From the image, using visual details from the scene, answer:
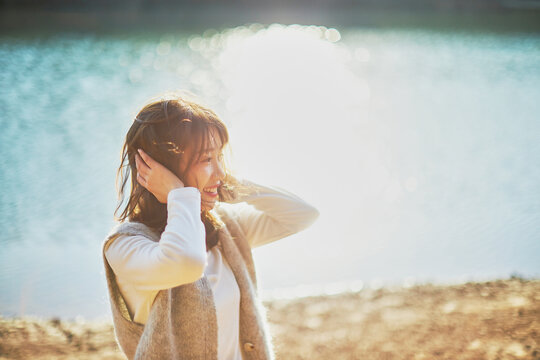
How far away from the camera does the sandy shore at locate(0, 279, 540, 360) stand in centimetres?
373

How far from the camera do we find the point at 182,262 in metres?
1.47

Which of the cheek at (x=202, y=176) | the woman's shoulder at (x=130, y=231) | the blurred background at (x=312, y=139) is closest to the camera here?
the woman's shoulder at (x=130, y=231)

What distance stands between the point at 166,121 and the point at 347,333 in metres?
2.87

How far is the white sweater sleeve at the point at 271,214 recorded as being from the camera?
201 cm

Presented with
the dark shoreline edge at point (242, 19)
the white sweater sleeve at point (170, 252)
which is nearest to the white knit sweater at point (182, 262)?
the white sweater sleeve at point (170, 252)

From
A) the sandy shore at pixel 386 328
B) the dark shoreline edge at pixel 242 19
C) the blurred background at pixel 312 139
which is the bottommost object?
the sandy shore at pixel 386 328

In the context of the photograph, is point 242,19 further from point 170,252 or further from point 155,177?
point 170,252

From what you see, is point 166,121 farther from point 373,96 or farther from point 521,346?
point 373,96

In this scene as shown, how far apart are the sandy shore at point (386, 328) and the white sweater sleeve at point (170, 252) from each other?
2455 mm

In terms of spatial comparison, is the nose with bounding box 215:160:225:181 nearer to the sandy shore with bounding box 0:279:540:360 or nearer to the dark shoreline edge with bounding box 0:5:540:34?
the sandy shore with bounding box 0:279:540:360

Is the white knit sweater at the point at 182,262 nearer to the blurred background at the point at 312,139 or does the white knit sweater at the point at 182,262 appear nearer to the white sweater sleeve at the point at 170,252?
the white sweater sleeve at the point at 170,252

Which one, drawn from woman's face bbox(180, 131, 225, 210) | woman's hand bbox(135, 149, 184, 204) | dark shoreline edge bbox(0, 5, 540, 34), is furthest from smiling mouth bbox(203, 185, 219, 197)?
dark shoreline edge bbox(0, 5, 540, 34)

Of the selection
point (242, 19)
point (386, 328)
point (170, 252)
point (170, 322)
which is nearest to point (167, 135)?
point (170, 252)

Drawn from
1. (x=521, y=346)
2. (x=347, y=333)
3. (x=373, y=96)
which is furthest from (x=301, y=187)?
(x=373, y=96)
